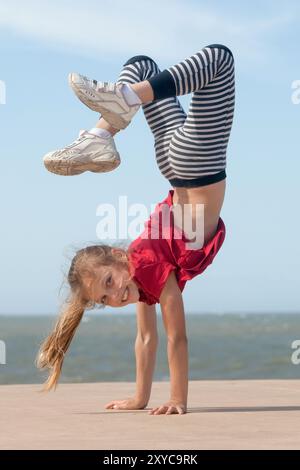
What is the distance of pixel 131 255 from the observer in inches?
156

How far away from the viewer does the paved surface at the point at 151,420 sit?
3.12m

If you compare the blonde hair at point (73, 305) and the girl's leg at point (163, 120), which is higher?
the girl's leg at point (163, 120)

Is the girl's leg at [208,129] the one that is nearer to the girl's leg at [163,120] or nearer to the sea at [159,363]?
the girl's leg at [163,120]

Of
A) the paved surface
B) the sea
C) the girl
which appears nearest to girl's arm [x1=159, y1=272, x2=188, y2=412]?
the girl

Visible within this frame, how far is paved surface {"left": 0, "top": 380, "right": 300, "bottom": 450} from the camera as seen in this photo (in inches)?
123

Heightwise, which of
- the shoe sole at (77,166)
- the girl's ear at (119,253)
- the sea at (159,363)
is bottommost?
the girl's ear at (119,253)

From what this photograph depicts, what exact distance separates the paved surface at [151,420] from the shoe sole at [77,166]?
982mm

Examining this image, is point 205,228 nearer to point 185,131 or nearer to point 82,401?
point 185,131

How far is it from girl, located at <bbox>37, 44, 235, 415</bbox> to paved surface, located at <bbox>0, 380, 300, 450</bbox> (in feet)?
0.63

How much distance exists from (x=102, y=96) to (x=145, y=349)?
3.98ft

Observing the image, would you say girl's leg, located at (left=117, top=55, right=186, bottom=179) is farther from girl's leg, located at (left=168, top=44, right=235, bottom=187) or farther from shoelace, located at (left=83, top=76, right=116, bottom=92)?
shoelace, located at (left=83, top=76, right=116, bottom=92)

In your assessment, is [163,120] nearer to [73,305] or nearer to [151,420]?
[73,305]

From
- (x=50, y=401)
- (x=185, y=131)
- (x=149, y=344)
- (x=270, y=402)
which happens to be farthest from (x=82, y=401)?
(x=185, y=131)

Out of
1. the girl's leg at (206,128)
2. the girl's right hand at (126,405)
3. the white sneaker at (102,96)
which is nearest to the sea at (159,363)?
the girl's right hand at (126,405)
